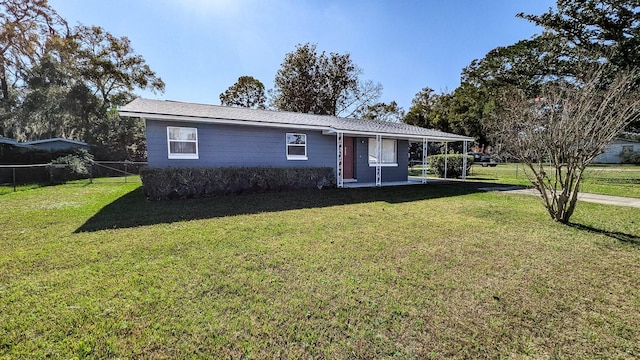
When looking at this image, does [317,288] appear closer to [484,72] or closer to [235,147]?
[235,147]

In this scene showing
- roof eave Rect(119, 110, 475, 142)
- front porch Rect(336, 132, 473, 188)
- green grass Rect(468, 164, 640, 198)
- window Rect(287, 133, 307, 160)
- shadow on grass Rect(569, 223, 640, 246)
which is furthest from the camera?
front porch Rect(336, 132, 473, 188)

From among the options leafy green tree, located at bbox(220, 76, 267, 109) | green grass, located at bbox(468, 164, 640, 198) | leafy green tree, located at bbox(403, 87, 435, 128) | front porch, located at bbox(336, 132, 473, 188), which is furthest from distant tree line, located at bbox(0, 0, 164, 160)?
leafy green tree, located at bbox(403, 87, 435, 128)

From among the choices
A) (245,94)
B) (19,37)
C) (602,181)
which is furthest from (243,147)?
(19,37)

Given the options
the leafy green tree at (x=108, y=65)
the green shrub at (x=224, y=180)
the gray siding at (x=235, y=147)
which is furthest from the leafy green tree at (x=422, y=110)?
the leafy green tree at (x=108, y=65)

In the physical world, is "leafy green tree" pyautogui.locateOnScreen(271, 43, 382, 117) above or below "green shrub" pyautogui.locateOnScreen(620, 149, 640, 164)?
above

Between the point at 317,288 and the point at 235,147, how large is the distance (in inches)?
336

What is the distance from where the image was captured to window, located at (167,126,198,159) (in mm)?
9625

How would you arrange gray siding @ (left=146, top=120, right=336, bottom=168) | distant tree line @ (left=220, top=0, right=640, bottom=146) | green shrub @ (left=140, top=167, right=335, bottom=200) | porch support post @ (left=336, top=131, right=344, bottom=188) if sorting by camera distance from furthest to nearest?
1. distant tree line @ (left=220, top=0, right=640, bottom=146)
2. porch support post @ (left=336, top=131, right=344, bottom=188)
3. gray siding @ (left=146, top=120, right=336, bottom=168)
4. green shrub @ (left=140, top=167, right=335, bottom=200)

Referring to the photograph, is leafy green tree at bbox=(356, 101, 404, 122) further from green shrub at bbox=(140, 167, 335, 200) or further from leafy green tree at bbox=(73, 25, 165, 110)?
leafy green tree at bbox=(73, 25, 165, 110)

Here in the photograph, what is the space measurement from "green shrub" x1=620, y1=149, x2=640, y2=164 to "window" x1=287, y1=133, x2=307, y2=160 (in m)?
40.0

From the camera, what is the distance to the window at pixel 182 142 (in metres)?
9.62

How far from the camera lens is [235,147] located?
10.6 m

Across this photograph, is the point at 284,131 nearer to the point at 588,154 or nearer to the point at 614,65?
the point at 588,154

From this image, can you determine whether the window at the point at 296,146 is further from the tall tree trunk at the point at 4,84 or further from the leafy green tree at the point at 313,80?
the tall tree trunk at the point at 4,84
